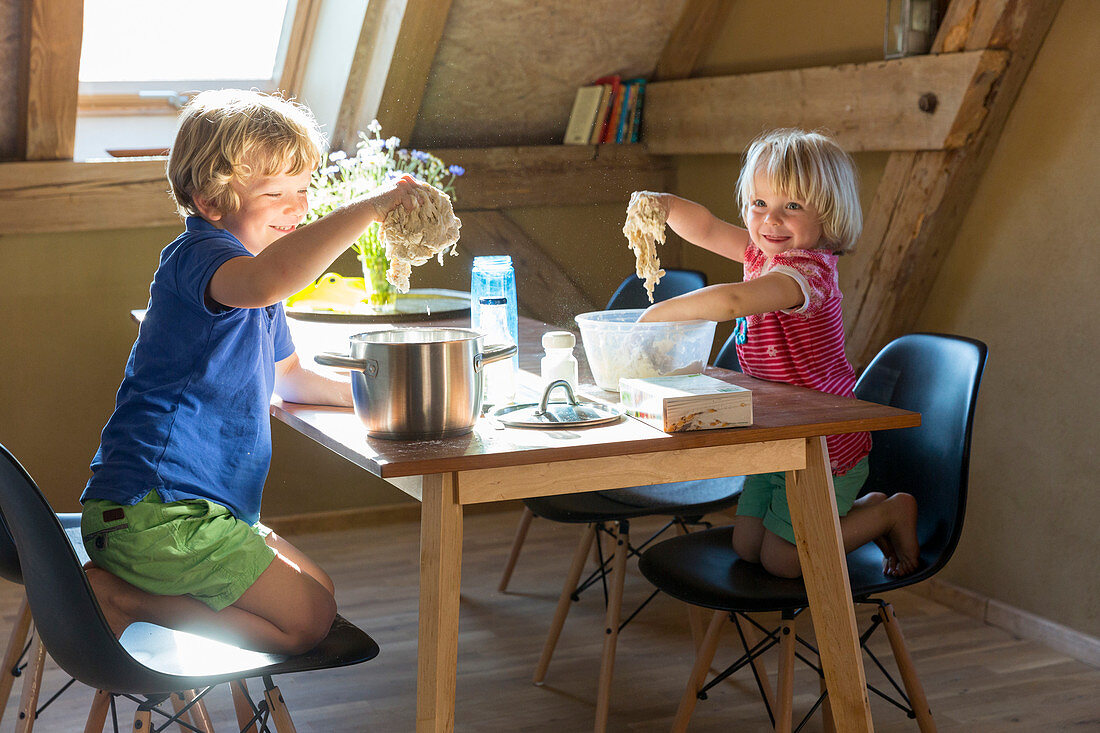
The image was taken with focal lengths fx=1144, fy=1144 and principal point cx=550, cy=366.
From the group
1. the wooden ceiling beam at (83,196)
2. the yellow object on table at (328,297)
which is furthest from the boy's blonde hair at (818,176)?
the wooden ceiling beam at (83,196)

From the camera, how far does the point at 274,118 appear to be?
1806mm

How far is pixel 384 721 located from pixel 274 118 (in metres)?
1.32

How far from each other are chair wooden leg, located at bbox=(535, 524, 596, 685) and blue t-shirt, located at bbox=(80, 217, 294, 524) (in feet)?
3.06

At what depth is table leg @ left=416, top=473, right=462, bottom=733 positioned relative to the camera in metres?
1.50

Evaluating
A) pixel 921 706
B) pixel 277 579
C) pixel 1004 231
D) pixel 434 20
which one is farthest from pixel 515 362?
pixel 434 20

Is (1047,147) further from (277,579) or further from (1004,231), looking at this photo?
(277,579)

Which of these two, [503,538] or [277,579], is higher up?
[277,579]

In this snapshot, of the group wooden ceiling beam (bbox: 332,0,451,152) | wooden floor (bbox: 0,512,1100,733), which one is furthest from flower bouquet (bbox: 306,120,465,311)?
wooden floor (bbox: 0,512,1100,733)

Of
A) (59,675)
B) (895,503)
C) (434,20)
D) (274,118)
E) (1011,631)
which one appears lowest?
(59,675)

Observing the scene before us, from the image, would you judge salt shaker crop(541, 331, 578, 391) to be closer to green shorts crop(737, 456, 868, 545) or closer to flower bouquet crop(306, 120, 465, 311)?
green shorts crop(737, 456, 868, 545)

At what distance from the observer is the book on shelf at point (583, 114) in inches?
156

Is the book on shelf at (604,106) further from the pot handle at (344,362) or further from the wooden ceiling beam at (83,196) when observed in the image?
the pot handle at (344,362)

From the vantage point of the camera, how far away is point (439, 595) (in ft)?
4.92

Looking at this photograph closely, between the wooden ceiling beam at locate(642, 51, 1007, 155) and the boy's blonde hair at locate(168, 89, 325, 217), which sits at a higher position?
the wooden ceiling beam at locate(642, 51, 1007, 155)
